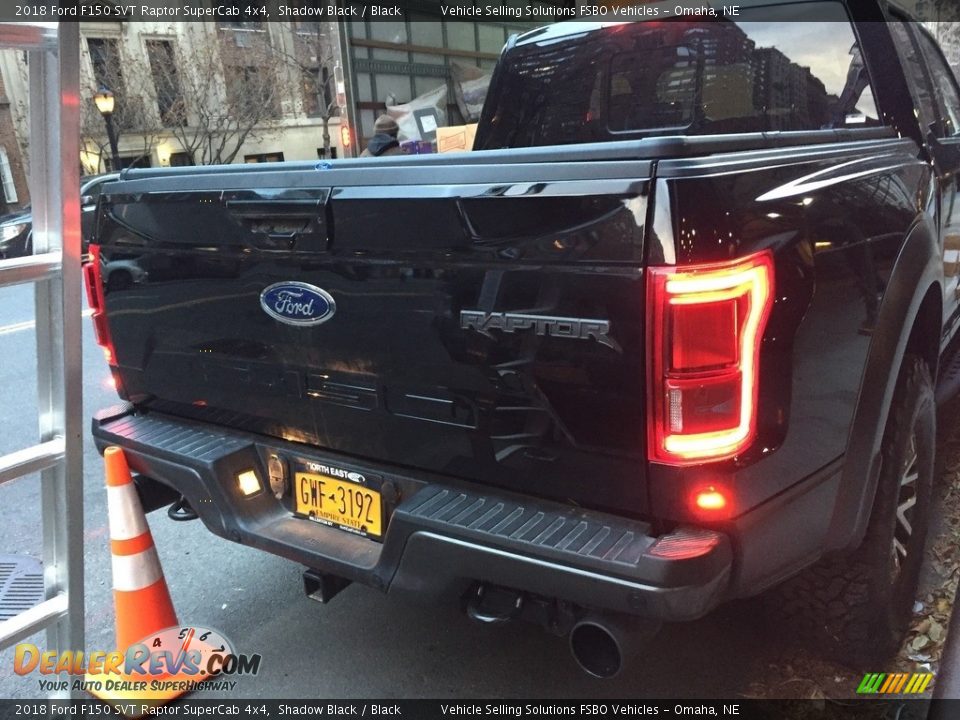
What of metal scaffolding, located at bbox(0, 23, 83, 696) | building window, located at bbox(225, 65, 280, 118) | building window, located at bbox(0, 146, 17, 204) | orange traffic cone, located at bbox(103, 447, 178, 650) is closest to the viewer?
metal scaffolding, located at bbox(0, 23, 83, 696)

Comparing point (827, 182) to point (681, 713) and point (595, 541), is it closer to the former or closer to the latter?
point (595, 541)

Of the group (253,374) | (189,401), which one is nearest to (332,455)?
(253,374)

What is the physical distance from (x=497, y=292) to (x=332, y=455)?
822 mm

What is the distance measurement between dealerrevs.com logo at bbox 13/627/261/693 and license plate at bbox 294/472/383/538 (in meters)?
0.72

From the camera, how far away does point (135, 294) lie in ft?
8.81

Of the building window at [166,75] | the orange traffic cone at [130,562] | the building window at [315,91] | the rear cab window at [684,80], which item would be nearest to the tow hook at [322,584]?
the orange traffic cone at [130,562]

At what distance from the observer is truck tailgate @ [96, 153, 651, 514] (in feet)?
5.79

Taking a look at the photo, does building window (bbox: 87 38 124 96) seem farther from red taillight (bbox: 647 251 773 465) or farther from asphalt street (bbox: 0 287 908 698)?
red taillight (bbox: 647 251 773 465)

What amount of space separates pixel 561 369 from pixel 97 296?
5.89 feet

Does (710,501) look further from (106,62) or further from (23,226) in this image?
(106,62)

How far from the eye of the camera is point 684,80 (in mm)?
3480

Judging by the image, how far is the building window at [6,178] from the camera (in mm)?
2514

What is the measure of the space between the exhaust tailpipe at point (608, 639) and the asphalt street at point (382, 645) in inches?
28.3

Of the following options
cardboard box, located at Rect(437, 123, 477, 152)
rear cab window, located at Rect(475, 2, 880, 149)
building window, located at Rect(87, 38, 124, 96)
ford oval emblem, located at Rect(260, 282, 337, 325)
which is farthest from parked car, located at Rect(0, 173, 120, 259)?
building window, located at Rect(87, 38, 124, 96)
